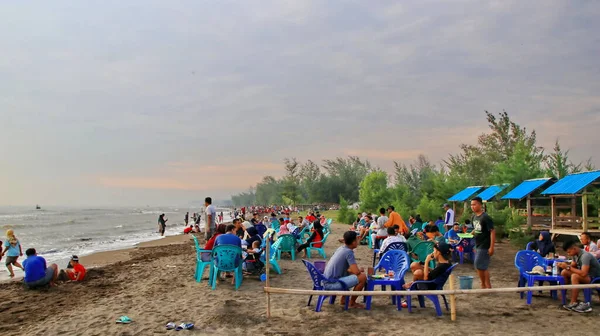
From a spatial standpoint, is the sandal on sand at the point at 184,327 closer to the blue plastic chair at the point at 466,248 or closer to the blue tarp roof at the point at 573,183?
the blue plastic chair at the point at 466,248

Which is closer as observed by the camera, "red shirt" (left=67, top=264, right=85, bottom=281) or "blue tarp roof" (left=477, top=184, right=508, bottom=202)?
"red shirt" (left=67, top=264, right=85, bottom=281)

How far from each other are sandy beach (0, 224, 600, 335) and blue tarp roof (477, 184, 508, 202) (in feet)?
39.7

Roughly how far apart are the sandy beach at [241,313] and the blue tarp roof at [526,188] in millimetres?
9264

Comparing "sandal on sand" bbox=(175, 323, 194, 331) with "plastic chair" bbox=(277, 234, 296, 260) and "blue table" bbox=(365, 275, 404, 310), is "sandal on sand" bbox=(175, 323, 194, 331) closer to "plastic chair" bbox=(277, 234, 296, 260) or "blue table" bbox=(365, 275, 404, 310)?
"blue table" bbox=(365, 275, 404, 310)

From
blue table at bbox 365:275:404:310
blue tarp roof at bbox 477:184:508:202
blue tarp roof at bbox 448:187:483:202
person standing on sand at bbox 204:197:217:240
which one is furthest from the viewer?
blue tarp roof at bbox 448:187:483:202

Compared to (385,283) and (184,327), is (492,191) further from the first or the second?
(184,327)

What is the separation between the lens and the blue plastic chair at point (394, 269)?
6137 mm

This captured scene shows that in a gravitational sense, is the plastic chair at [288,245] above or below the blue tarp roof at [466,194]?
below

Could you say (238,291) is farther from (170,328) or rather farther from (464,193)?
(464,193)

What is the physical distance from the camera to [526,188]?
693 inches

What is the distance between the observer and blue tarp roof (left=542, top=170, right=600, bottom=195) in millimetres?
13828

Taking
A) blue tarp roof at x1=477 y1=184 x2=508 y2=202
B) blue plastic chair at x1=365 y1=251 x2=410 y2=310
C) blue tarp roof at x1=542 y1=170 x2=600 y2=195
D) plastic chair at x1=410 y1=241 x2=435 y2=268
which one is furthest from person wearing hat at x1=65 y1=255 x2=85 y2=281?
blue tarp roof at x1=477 y1=184 x2=508 y2=202

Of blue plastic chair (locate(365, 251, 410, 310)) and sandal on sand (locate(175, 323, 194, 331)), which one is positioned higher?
blue plastic chair (locate(365, 251, 410, 310))

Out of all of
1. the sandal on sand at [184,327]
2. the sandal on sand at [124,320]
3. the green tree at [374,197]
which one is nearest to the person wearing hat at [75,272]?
the sandal on sand at [124,320]
